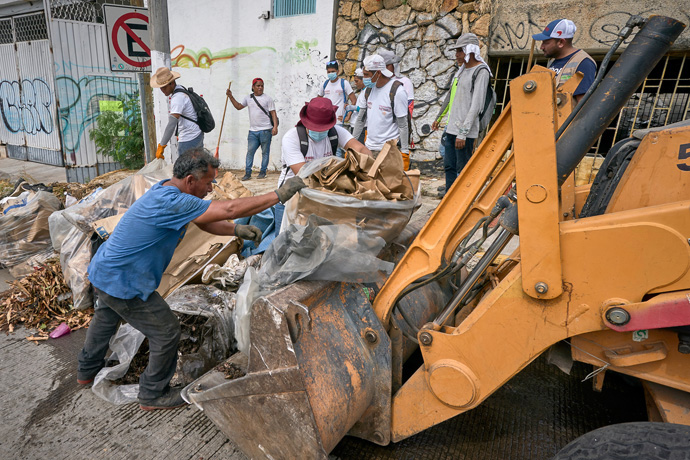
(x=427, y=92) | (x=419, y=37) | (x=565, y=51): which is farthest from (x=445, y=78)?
(x=565, y=51)

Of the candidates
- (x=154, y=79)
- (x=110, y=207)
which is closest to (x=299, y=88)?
(x=154, y=79)

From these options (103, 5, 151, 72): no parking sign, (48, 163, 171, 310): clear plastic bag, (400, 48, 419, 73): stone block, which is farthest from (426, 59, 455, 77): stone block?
(48, 163, 171, 310): clear plastic bag

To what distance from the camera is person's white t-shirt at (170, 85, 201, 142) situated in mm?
5758

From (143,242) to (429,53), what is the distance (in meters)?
5.55

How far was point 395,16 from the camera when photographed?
6855 mm

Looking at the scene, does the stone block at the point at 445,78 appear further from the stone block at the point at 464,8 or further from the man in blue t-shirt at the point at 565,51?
the man in blue t-shirt at the point at 565,51

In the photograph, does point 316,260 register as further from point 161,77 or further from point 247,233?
point 161,77

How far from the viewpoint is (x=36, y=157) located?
11.4 metres

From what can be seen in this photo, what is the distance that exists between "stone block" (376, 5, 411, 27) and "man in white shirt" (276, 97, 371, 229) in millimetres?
4038

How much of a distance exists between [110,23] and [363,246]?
4.91m

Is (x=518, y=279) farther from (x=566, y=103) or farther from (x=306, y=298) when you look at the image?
(x=566, y=103)

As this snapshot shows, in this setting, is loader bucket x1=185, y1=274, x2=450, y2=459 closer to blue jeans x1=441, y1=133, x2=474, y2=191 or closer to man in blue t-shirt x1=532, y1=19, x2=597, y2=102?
man in blue t-shirt x1=532, y1=19, x2=597, y2=102

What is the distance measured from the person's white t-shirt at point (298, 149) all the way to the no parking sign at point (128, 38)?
3.11m

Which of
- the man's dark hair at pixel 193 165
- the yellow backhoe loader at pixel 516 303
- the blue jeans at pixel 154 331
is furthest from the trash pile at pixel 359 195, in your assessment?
the blue jeans at pixel 154 331
